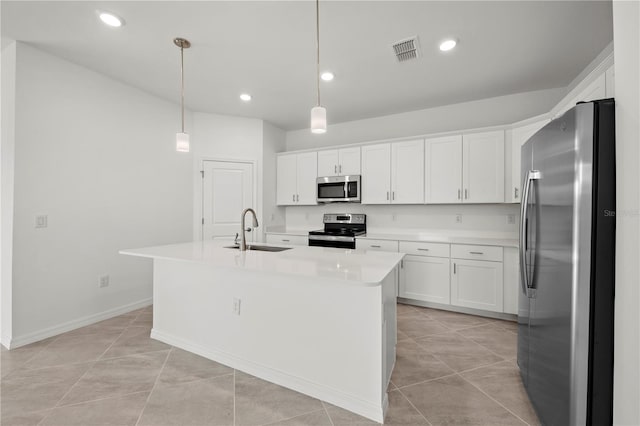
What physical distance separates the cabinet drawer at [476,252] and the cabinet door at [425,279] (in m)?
0.16

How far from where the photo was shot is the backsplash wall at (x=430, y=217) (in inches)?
143

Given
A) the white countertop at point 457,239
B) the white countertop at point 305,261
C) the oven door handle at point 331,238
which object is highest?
the white countertop at point 457,239

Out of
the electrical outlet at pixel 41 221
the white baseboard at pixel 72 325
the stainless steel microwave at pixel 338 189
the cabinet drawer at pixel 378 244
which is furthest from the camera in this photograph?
the stainless steel microwave at pixel 338 189

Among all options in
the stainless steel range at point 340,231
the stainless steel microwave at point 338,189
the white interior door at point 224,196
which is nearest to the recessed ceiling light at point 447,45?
the stainless steel microwave at point 338,189

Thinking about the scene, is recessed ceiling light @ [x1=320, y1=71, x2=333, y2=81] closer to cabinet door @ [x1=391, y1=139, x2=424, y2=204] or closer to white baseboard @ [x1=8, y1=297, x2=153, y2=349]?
cabinet door @ [x1=391, y1=139, x2=424, y2=204]

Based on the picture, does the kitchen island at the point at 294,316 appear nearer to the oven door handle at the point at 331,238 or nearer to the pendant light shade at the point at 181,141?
the pendant light shade at the point at 181,141

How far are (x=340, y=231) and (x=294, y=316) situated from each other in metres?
2.50

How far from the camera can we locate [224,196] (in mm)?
4449

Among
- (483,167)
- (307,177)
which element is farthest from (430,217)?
A: (307,177)

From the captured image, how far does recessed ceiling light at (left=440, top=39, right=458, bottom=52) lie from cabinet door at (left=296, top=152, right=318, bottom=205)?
2.47 meters

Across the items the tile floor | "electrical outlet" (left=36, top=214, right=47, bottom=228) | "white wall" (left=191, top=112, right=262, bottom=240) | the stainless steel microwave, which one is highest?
"white wall" (left=191, top=112, right=262, bottom=240)

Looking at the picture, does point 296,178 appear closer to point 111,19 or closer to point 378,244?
point 378,244

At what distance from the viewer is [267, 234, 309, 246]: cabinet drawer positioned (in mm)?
4387

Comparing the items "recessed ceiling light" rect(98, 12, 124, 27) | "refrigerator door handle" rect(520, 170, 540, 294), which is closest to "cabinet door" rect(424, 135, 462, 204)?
"refrigerator door handle" rect(520, 170, 540, 294)
